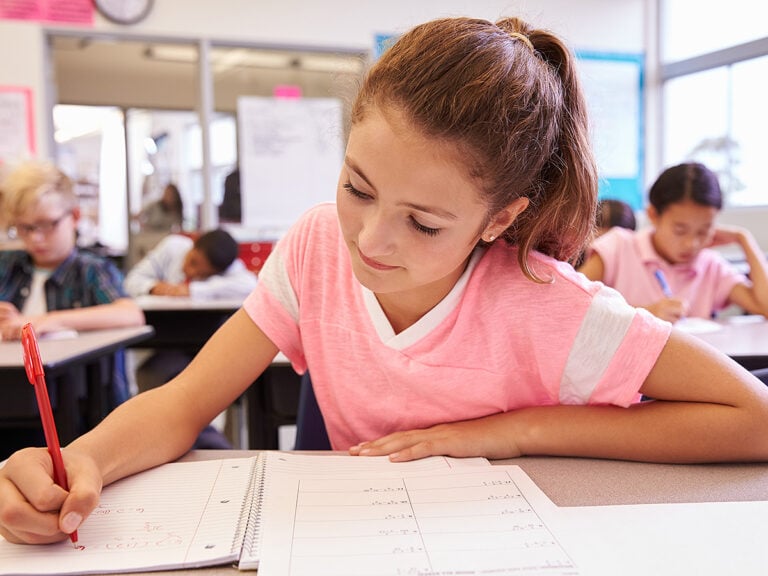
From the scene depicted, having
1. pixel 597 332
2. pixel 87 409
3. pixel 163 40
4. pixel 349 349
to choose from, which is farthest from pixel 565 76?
pixel 163 40

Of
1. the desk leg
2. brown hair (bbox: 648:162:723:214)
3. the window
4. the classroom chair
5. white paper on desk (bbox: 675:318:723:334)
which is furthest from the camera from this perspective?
the window

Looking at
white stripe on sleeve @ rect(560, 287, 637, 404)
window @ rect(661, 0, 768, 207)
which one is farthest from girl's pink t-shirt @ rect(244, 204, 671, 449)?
window @ rect(661, 0, 768, 207)

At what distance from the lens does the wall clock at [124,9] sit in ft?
12.4

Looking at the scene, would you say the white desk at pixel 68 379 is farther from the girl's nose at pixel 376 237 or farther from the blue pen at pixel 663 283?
the blue pen at pixel 663 283

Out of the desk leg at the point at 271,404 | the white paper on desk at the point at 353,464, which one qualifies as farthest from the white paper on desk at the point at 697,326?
the white paper on desk at the point at 353,464

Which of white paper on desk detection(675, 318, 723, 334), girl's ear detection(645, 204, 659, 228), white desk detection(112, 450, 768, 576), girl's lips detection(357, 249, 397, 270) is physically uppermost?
girl's lips detection(357, 249, 397, 270)

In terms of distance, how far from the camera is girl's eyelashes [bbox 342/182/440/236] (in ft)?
2.43

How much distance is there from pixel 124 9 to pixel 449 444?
12.3 ft

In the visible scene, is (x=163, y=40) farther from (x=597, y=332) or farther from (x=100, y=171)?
(x=597, y=332)

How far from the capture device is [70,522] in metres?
0.57

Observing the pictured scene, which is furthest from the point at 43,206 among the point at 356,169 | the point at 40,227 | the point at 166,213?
the point at 166,213

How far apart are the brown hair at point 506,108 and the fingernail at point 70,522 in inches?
18.8

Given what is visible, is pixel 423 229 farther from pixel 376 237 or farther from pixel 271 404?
pixel 271 404

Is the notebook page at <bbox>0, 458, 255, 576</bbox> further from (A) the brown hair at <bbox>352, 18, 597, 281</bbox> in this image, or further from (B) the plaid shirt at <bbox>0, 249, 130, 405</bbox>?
(B) the plaid shirt at <bbox>0, 249, 130, 405</bbox>
